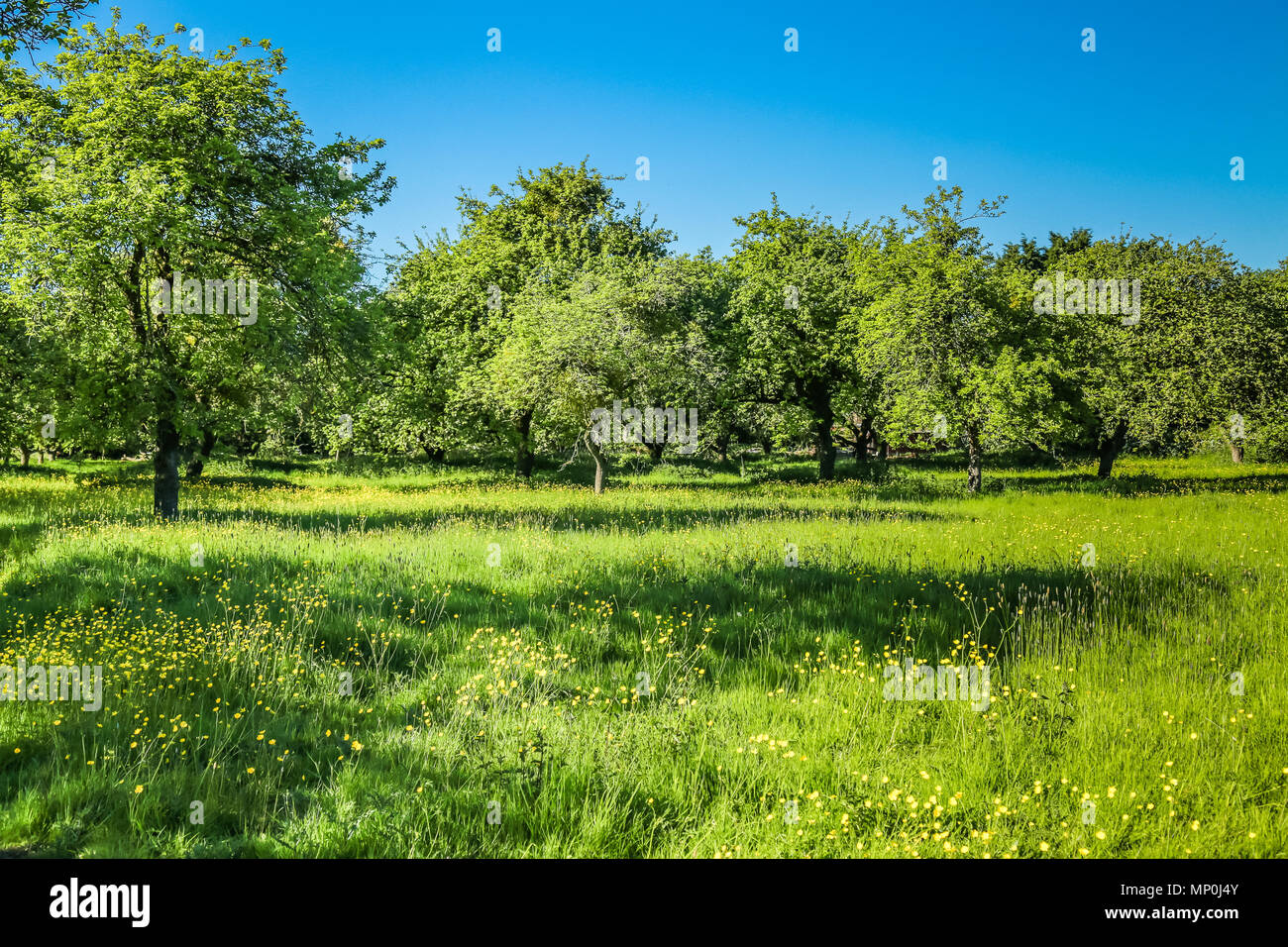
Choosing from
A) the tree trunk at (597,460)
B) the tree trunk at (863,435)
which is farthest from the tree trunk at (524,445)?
the tree trunk at (863,435)

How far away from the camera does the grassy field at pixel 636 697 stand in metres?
4.05

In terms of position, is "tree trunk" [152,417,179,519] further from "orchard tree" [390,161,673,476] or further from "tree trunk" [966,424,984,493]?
"tree trunk" [966,424,984,493]

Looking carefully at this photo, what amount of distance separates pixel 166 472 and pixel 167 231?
6.32 metres

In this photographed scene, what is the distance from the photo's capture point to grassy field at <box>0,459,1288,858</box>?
159 inches

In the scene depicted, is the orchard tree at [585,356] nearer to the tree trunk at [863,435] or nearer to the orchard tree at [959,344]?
the orchard tree at [959,344]

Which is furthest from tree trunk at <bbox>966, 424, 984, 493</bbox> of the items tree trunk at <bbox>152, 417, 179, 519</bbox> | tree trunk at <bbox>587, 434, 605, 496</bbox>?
tree trunk at <bbox>152, 417, 179, 519</bbox>

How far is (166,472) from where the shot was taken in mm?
16688

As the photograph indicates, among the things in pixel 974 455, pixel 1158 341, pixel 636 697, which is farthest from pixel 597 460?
pixel 1158 341

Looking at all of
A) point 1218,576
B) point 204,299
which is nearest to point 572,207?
point 204,299

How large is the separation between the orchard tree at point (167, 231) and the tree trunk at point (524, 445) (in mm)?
16557

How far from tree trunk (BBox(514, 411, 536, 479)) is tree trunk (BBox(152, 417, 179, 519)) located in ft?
58.0

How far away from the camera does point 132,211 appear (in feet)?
43.5
